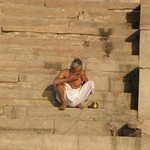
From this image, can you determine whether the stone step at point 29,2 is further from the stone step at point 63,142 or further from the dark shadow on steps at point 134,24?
the stone step at point 63,142

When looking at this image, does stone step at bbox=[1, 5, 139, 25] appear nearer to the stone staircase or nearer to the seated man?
the stone staircase

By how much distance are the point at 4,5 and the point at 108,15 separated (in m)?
2.53

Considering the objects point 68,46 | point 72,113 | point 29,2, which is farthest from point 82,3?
point 72,113

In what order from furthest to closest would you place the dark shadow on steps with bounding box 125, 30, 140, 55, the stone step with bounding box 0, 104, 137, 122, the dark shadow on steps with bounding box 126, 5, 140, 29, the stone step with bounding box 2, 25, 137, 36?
the dark shadow on steps with bounding box 126, 5, 140, 29 → the stone step with bounding box 2, 25, 137, 36 → the dark shadow on steps with bounding box 125, 30, 140, 55 → the stone step with bounding box 0, 104, 137, 122

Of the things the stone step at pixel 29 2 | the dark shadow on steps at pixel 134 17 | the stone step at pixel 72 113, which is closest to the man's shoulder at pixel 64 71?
the stone step at pixel 72 113

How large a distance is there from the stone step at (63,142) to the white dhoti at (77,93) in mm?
1214

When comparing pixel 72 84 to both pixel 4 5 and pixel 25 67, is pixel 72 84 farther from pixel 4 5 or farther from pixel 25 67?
pixel 4 5

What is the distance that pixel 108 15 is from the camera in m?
13.7

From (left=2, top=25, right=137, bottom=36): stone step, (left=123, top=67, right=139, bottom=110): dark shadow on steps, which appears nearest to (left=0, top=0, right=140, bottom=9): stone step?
(left=2, top=25, right=137, bottom=36): stone step

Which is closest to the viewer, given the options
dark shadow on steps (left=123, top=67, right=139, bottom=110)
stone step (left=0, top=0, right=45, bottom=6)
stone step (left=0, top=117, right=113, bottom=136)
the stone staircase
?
the stone staircase

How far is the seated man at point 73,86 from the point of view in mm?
10531

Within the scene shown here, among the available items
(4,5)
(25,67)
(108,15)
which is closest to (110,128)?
(25,67)

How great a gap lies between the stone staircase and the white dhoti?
0.49ft

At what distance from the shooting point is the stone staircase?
9.57 metres
